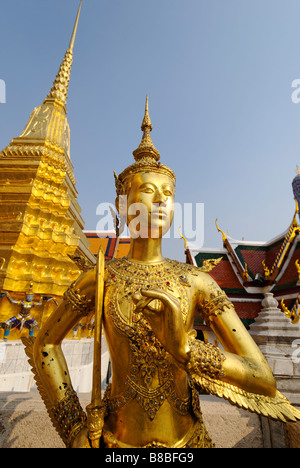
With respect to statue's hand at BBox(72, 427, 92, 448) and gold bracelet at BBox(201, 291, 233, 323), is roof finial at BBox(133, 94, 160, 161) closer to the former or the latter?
gold bracelet at BBox(201, 291, 233, 323)

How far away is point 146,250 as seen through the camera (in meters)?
1.83

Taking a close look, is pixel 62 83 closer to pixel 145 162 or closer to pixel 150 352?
pixel 145 162

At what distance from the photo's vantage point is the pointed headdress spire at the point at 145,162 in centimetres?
184

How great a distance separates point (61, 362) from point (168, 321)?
100 cm

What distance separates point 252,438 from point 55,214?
338 inches

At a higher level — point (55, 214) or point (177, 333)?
point (55, 214)

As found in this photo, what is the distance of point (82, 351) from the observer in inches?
255

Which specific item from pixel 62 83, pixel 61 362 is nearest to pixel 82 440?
pixel 61 362

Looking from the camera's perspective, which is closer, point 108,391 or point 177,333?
point 177,333

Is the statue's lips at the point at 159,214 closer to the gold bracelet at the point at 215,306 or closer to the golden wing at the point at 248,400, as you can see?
the gold bracelet at the point at 215,306

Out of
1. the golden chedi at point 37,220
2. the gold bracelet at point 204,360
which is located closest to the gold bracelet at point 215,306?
the gold bracelet at point 204,360

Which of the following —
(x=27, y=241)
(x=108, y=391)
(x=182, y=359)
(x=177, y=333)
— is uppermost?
(x=27, y=241)
